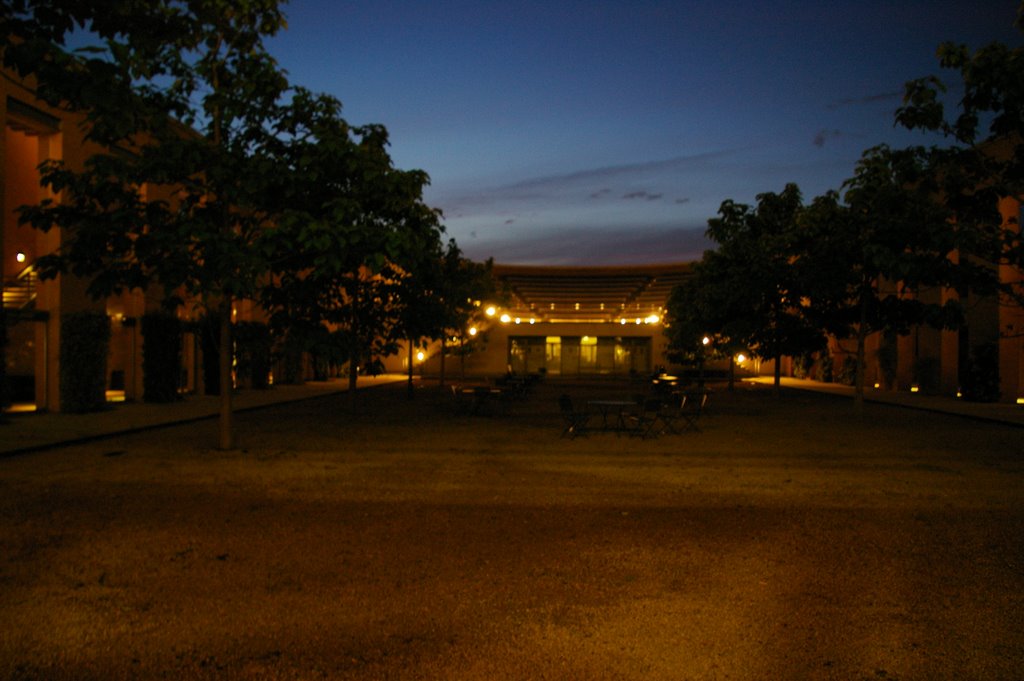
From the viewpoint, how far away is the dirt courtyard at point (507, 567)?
4.36m

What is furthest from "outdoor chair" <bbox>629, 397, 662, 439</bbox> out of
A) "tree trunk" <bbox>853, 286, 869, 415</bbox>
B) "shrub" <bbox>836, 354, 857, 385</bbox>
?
"shrub" <bbox>836, 354, 857, 385</bbox>

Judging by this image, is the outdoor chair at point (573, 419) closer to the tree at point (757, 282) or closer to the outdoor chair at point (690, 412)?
the outdoor chair at point (690, 412)

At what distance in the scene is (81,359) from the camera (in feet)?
62.2

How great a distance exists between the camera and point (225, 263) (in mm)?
10391

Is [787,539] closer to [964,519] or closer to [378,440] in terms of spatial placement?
[964,519]

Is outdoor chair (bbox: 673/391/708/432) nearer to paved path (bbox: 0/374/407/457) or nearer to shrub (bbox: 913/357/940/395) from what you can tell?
paved path (bbox: 0/374/407/457)

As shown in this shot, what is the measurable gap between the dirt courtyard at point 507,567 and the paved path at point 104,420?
165 centimetres

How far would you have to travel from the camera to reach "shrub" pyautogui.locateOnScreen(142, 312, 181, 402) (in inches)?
891

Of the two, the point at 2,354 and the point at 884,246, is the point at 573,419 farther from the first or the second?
the point at 2,354

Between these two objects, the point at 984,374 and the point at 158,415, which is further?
the point at 984,374

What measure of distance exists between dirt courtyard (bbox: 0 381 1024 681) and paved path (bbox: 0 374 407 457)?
5.43 feet

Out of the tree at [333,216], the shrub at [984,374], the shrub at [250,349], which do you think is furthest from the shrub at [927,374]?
the shrub at [250,349]

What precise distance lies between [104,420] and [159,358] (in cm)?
580

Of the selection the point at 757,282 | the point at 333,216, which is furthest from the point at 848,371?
the point at 333,216
